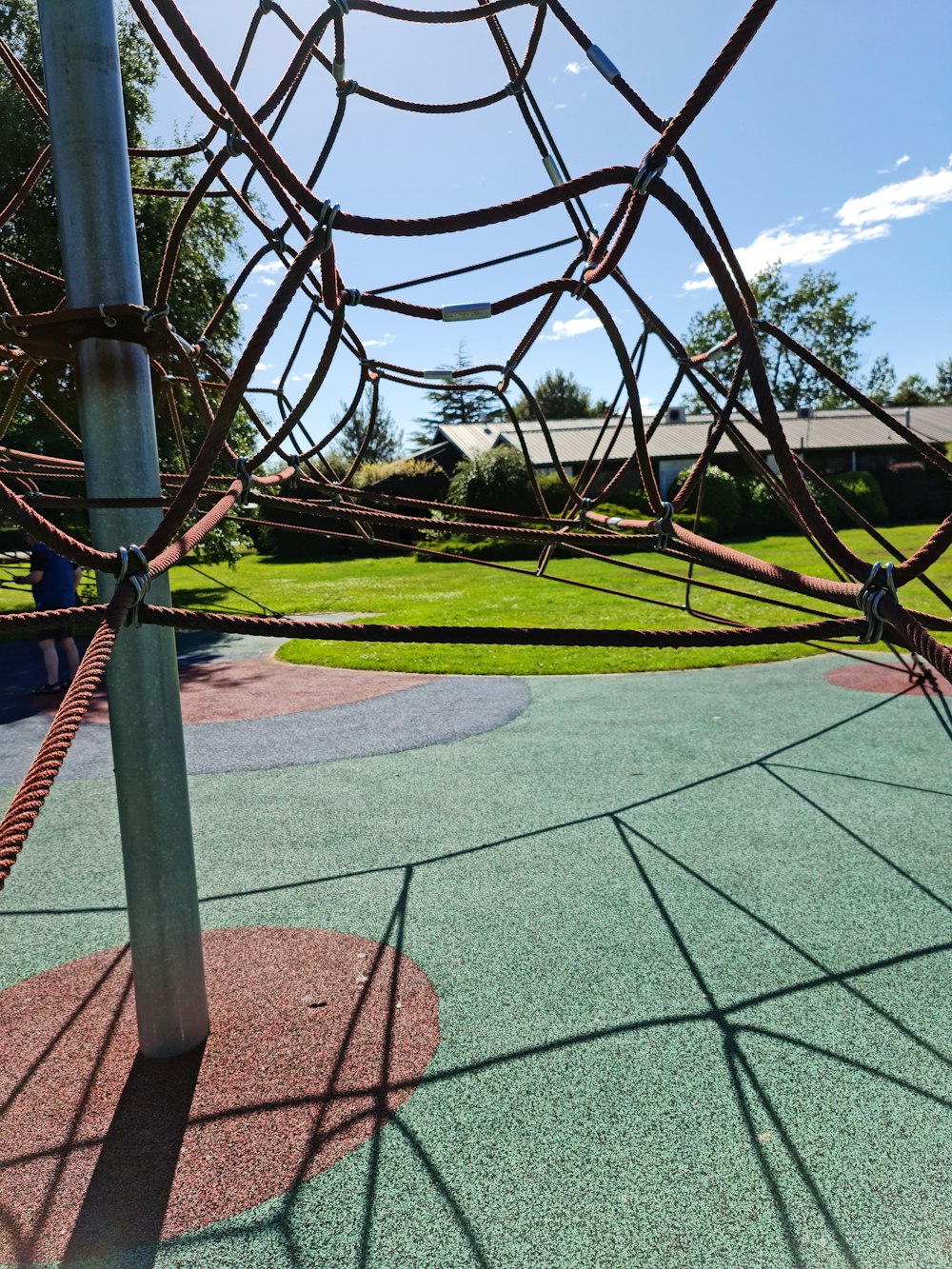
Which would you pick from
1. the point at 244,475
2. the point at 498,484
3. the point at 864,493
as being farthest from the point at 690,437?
the point at 244,475

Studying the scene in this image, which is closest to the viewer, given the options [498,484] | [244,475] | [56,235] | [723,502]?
[244,475]

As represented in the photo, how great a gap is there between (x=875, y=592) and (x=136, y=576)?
1532 mm

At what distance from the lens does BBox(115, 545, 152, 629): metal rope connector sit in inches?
77.0

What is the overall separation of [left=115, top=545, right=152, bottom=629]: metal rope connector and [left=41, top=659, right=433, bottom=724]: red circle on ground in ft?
19.1

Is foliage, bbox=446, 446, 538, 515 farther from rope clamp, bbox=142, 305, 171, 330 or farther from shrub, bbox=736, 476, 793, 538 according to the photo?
rope clamp, bbox=142, 305, 171, 330

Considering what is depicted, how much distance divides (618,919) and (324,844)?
5.38ft

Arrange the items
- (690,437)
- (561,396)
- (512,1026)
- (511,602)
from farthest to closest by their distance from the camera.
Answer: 1. (561,396)
2. (690,437)
3. (511,602)
4. (512,1026)

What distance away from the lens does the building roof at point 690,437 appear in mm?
31422

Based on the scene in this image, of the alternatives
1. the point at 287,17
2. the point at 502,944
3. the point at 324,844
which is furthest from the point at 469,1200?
the point at 287,17

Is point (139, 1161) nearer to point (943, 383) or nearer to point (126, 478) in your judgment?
point (126, 478)

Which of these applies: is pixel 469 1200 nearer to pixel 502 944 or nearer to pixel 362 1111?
pixel 362 1111

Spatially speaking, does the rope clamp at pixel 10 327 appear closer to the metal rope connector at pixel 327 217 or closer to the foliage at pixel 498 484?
the metal rope connector at pixel 327 217

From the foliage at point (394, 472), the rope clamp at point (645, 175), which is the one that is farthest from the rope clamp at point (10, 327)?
the foliage at point (394, 472)

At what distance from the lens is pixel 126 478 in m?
2.48
